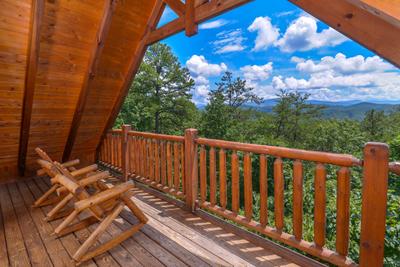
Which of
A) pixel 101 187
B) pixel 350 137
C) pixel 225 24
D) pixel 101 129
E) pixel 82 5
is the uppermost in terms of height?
pixel 225 24

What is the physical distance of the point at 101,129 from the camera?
460 cm

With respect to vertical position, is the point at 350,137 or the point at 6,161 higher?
the point at 6,161

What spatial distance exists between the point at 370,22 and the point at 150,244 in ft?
7.30

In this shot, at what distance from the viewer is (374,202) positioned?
53.5 inches

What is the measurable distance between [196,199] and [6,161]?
3629mm

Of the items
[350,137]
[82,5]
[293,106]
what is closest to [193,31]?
[82,5]

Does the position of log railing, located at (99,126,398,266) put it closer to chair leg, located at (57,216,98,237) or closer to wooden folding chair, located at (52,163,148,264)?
wooden folding chair, located at (52,163,148,264)

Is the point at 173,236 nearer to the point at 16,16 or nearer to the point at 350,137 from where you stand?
the point at 16,16

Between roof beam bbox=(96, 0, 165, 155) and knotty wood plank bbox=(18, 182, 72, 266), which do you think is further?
roof beam bbox=(96, 0, 165, 155)

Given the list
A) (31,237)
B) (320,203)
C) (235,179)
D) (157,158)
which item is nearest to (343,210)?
A: (320,203)

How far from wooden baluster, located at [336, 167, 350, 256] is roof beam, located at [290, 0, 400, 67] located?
0.81 metres

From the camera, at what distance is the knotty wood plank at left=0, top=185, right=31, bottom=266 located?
1.83m

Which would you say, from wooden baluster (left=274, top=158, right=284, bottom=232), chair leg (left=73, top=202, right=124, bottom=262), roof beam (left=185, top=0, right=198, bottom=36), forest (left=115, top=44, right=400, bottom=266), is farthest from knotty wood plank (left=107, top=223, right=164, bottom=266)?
forest (left=115, top=44, right=400, bottom=266)

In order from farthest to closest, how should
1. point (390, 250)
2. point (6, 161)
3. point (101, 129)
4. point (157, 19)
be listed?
point (101, 129), point (6, 161), point (157, 19), point (390, 250)
